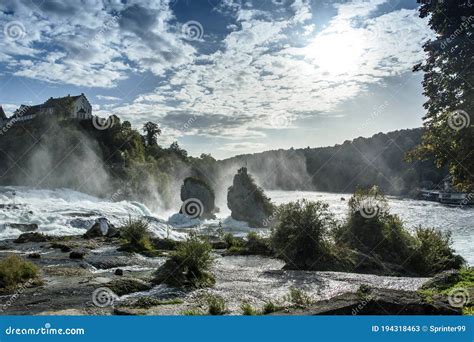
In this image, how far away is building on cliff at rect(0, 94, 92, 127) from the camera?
101475mm

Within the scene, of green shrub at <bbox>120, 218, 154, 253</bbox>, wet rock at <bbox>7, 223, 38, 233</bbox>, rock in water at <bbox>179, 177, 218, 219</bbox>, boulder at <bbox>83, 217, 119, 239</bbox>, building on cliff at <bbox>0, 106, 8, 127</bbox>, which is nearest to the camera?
green shrub at <bbox>120, 218, 154, 253</bbox>

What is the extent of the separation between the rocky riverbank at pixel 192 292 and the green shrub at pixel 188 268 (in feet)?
1.41

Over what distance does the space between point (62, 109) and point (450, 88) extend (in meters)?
100

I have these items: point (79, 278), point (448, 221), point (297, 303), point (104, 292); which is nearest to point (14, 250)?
point (79, 278)

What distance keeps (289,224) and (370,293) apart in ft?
33.3

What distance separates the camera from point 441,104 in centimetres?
1684

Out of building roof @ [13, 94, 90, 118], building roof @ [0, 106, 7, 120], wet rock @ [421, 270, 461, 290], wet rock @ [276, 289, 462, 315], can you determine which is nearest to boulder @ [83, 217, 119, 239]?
wet rock @ [421, 270, 461, 290]

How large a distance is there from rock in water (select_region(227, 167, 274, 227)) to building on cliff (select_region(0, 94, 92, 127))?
5321cm

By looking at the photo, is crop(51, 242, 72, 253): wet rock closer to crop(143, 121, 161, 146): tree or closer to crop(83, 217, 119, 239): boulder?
crop(83, 217, 119, 239): boulder

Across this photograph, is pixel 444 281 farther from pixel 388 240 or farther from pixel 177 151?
pixel 177 151

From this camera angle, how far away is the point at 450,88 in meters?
16.6

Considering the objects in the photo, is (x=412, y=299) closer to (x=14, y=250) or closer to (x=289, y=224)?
(x=289, y=224)

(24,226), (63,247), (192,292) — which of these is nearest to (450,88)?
(192,292)

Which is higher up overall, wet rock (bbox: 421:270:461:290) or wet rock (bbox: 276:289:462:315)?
wet rock (bbox: 276:289:462:315)
